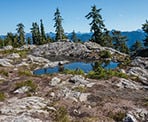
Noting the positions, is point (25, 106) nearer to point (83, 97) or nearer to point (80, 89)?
point (83, 97)

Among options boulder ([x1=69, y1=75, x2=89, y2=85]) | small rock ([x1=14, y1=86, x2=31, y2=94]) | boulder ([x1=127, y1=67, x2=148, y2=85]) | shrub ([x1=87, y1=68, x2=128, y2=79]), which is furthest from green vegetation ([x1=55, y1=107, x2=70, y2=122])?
boulder ([x1=127, y1=67, x2=148, y2=85])

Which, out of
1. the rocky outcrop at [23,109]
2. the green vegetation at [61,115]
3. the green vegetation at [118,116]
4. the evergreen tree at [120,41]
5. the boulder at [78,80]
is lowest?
the evergreen tree at [120,41]

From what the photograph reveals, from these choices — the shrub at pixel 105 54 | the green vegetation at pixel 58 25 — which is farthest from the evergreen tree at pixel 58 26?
the shrub at pixel 105 54

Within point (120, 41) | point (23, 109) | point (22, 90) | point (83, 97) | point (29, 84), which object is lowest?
point (120, 41)

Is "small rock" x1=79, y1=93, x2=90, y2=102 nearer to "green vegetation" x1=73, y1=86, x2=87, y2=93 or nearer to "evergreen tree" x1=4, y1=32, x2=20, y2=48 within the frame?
"green vegetation" x1=73, y1=86, x2=87, y2=93

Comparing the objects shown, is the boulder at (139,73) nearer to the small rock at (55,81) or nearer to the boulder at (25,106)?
the small rock at (55,81)

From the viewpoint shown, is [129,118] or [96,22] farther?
[96,22]

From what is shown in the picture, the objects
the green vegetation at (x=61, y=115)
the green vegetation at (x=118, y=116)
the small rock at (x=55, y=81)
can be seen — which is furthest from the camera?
the small rock at (x=55, y=81)

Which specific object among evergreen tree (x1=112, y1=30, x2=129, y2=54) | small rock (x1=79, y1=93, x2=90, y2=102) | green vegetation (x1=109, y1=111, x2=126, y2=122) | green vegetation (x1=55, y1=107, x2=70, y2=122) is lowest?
evergreen tree (x1=112, y1=30, x2=129, y2=54)

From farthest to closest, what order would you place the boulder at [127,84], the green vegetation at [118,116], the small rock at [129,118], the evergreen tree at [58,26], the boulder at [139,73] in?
the evergreen tree at [58,26], the boulder at [139,73], the boulder at [127,84], the green vegetation at [118,116], the small rock at [129,118]

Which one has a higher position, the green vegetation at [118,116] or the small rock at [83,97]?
the small rock at [83,97]

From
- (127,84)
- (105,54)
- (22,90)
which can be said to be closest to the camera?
(22,90)

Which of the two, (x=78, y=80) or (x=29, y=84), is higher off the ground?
(x=29, y=84)

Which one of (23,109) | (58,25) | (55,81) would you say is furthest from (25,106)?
(58,25)
